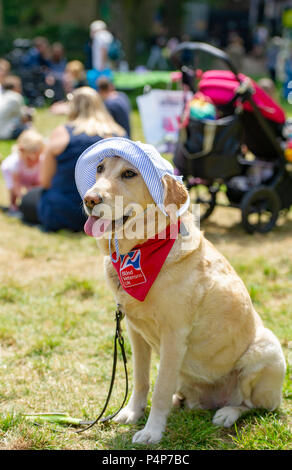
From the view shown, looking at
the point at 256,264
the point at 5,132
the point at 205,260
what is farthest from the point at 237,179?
the point at 5,132

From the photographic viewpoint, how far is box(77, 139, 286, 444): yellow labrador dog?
2.42m

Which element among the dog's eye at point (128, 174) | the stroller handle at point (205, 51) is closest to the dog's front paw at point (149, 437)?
the dog's eye at point (128, 174)

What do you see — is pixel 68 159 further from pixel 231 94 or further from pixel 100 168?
pixel 100 168

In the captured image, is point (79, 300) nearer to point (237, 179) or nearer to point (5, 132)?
point (237, 179)

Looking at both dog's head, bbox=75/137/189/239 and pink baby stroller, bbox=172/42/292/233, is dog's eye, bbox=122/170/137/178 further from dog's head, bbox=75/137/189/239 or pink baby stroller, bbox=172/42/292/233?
pink baby stroller, bbox=172/42/292/233

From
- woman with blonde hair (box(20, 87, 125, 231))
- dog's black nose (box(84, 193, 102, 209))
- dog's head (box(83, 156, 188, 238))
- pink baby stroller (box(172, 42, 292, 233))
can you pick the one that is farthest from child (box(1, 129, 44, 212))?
dog's black nose (box(84, 193, 102, 209))

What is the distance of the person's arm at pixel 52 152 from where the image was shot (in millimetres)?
5922

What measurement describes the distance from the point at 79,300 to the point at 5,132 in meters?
7.14

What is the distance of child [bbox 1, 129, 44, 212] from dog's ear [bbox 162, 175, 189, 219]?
183 inches

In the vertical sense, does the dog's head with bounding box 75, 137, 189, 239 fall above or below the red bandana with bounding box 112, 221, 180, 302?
above

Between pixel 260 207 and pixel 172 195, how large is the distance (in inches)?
159

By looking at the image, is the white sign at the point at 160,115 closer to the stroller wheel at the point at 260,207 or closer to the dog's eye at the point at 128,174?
the stroller wheel at the point at 260,207

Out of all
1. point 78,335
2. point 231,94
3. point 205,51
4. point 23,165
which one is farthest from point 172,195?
point 23,165

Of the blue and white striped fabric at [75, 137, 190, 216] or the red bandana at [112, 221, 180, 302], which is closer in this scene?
the blue and white striped fabric at [75, 137, 190, 216]
